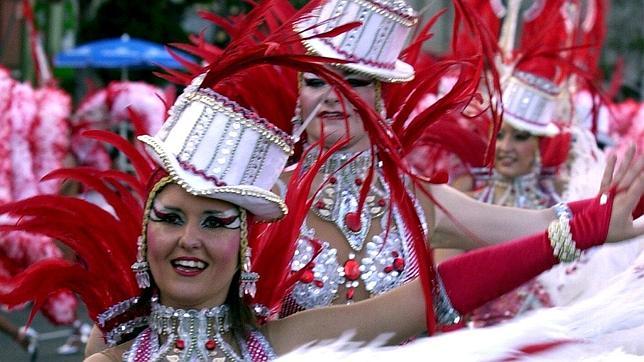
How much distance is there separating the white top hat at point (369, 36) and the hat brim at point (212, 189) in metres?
1.03

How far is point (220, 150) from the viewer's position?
3.11 meters

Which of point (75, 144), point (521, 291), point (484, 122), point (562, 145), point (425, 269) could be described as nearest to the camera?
point (425, 269)

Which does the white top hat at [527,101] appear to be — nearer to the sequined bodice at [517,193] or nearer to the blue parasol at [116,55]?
the sequined bodice at [517,193]

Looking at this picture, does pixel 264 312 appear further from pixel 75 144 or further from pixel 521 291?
pixel 75 144

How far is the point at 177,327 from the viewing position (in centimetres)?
316

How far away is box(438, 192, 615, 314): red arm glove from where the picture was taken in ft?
9.55

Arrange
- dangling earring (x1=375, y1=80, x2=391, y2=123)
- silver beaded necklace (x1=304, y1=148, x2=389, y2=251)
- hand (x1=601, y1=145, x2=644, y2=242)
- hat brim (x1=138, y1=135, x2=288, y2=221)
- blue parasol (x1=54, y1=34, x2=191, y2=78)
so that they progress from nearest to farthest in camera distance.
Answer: hand (x1=601, y1=145, x2=644, y2=242), hat brim (x1=138, y1=135, x2=288, y2=221), silver beaded necklace (x1=304, y1=148, x2=389, y2=251), dangling earring (x1=375, y1=80, x2=391, y2=123), blue parasol (x1=54, y1=34, x2=191, y2=78)

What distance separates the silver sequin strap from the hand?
14.7 inches

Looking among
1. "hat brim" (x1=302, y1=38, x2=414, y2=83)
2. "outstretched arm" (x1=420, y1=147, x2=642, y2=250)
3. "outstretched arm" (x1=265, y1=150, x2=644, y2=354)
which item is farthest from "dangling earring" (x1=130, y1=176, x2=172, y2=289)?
"hat brim" (x1=302, y1=38, x2=414, y2=83)

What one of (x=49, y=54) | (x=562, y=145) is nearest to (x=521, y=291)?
(x=562, y=145)

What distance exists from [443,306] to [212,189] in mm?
538

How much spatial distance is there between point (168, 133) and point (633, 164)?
38.3 inches

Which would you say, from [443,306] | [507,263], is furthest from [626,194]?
[443,306]

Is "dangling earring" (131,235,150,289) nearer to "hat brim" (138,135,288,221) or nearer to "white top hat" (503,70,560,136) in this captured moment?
"hat brim" (138,135,288,221)
